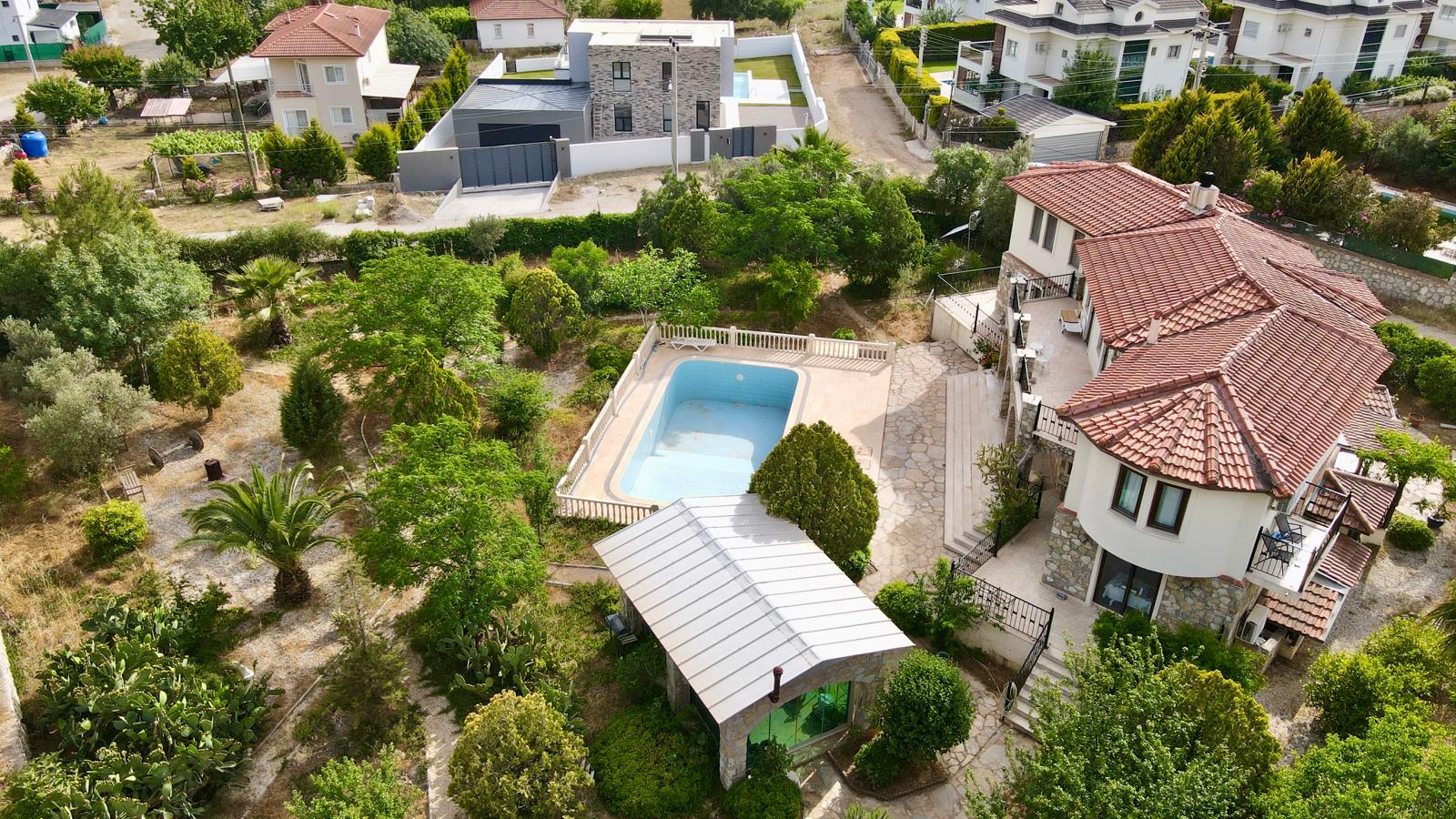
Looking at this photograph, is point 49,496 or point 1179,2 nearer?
point 49,496

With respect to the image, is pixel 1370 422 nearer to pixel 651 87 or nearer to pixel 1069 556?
pixel 1069 556

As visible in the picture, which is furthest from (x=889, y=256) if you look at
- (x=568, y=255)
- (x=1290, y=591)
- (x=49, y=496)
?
(x=49, y=496)

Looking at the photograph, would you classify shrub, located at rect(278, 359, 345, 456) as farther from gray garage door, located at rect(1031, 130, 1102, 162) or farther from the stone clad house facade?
gray garage door, located at rect(1031, 130, 1102, 162)

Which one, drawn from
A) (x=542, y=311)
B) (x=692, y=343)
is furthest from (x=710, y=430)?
(x=542, y=311)

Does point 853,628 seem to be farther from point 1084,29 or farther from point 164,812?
point 1084,29

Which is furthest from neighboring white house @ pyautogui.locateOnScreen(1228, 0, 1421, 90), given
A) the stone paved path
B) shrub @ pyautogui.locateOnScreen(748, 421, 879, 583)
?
shrub @ pyautogui.locateOnScreen(748, 421, 879, 583)

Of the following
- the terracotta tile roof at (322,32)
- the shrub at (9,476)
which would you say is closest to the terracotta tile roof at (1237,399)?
the shrub at (9,476)

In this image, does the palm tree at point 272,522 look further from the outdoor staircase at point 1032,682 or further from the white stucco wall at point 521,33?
the white stucco wall at point 521,33
